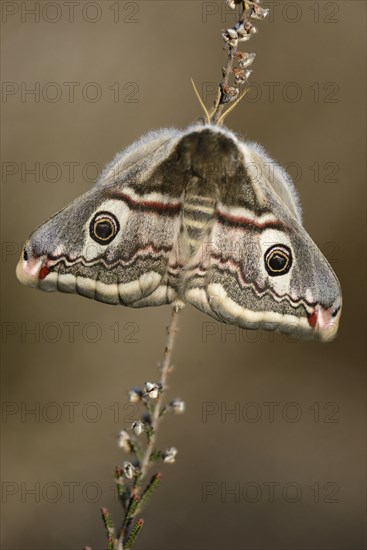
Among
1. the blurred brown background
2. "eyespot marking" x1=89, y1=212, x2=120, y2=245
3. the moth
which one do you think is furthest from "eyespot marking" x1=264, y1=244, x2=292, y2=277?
the blurred brown background

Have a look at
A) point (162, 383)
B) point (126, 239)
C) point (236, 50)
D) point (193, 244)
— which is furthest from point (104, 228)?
point (236, 50)

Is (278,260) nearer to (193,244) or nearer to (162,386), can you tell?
(193,244)

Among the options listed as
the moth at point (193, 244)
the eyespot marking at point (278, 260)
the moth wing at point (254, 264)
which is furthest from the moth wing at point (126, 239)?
the eyespot marking at point (278, 260)

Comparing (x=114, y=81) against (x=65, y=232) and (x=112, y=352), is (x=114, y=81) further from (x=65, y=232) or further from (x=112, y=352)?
(x=65, y=232)

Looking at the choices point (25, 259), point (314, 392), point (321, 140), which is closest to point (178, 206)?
point (25, 259)

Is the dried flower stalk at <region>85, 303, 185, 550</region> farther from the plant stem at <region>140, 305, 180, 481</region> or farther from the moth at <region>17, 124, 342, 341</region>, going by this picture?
the moth at <region>17, 124, 342, 341</region>

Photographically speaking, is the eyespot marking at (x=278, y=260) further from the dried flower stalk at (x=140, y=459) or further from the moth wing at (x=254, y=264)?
the dried flower stalk at (x=140, y=459)
